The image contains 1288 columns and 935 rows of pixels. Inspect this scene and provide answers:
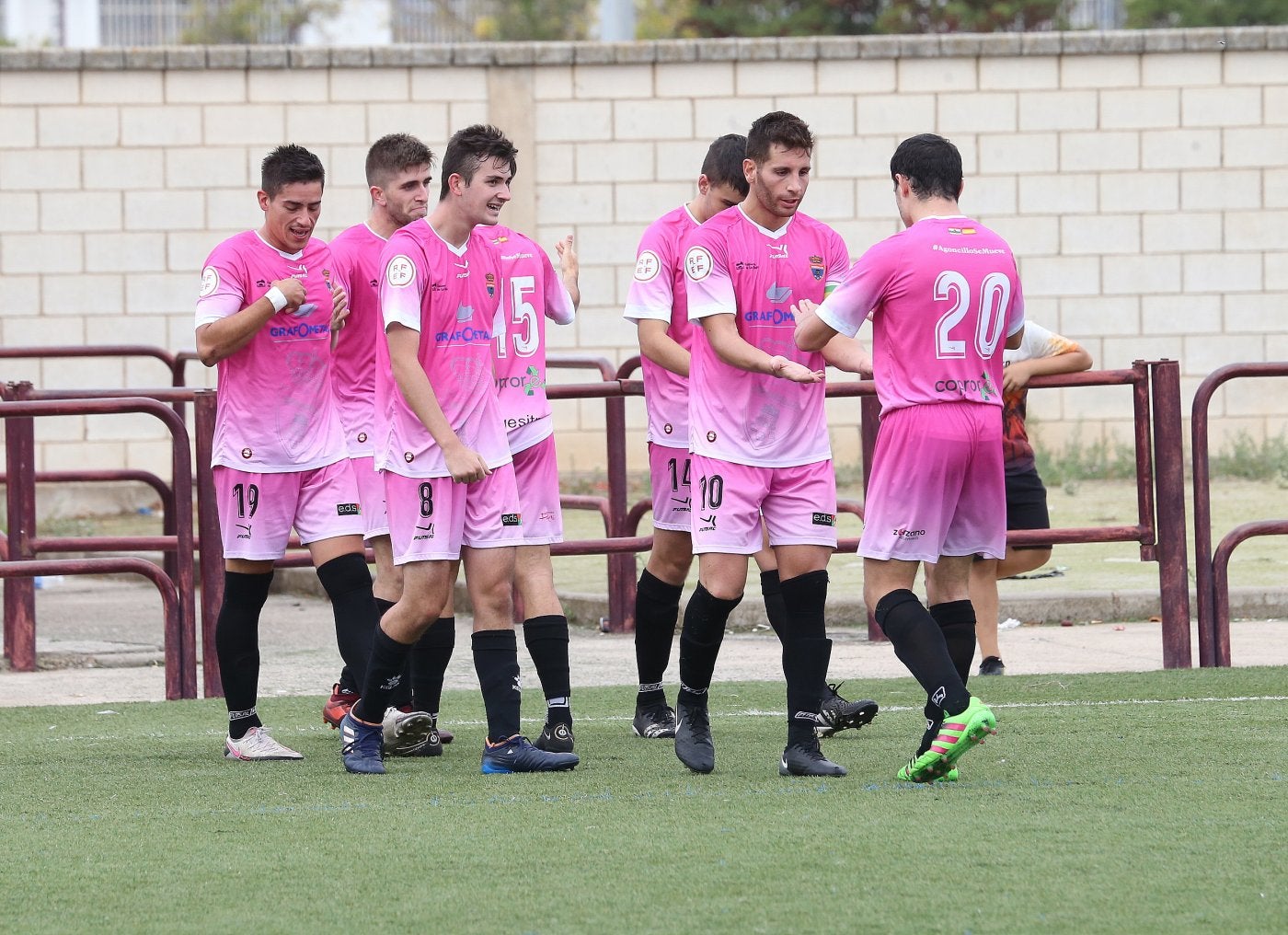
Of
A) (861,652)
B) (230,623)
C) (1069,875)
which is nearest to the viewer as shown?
(1069,875)

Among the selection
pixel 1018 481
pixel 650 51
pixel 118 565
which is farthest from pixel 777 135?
pixel 650 51

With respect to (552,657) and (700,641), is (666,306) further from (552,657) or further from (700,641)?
(552,657)

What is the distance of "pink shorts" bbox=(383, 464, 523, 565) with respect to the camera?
583cm

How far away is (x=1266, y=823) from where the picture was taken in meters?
4.84

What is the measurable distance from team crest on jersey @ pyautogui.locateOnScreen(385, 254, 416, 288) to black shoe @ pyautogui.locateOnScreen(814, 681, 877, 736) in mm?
1996

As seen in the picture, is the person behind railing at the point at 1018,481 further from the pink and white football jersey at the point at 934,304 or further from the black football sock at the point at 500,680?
the black football sock at the point at 500,680

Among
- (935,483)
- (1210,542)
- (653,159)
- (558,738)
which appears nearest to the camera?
(935,483)

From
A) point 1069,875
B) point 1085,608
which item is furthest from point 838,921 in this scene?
point 1085,608

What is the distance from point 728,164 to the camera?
671 centimetres

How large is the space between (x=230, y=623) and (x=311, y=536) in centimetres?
38

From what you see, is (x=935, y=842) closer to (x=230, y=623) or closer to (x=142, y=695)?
(x=230, y=623)

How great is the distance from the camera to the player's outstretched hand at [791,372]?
18.0 ft

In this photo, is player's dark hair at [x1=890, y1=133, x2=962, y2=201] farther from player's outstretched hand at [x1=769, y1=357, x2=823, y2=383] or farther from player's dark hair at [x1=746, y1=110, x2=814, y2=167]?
player's outstretched hand at [x1=769, y1=357, x2=823, y2=383]

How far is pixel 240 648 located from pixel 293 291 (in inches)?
46.6
